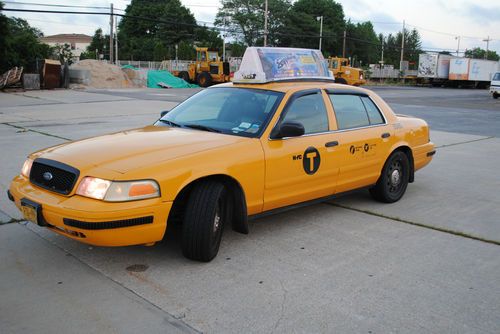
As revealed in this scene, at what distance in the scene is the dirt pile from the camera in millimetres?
30875

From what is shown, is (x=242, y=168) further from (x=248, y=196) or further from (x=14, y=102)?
(x=14, y=102)

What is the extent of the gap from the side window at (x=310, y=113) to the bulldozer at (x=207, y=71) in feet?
98.0

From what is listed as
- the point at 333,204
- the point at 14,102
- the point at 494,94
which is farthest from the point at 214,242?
the point at 494,94

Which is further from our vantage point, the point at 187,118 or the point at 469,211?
the point at 469,211

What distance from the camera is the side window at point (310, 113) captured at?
16.2 feet

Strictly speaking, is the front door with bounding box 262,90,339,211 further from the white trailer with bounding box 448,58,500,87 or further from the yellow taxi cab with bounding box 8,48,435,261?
the white trailer with bounding box 448,58,500,87

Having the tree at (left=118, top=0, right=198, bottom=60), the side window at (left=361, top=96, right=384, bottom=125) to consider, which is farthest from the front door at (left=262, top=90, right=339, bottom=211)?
the tree at (left=118, top=0, right=198, bottom=60)

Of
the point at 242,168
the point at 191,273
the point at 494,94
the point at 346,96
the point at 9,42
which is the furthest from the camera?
the point at 494,94

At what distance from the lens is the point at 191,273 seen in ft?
12.8

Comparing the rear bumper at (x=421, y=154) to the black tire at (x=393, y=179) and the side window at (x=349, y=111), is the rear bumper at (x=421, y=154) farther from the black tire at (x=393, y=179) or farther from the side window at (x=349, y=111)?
the side window at (x=349, y=111)

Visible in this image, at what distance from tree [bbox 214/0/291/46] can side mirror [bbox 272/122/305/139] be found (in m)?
83.1

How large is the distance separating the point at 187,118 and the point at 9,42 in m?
27.6

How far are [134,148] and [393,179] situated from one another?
10.7ft

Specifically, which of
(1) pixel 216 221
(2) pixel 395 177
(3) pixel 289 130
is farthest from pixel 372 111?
(1) pixel 216 221
